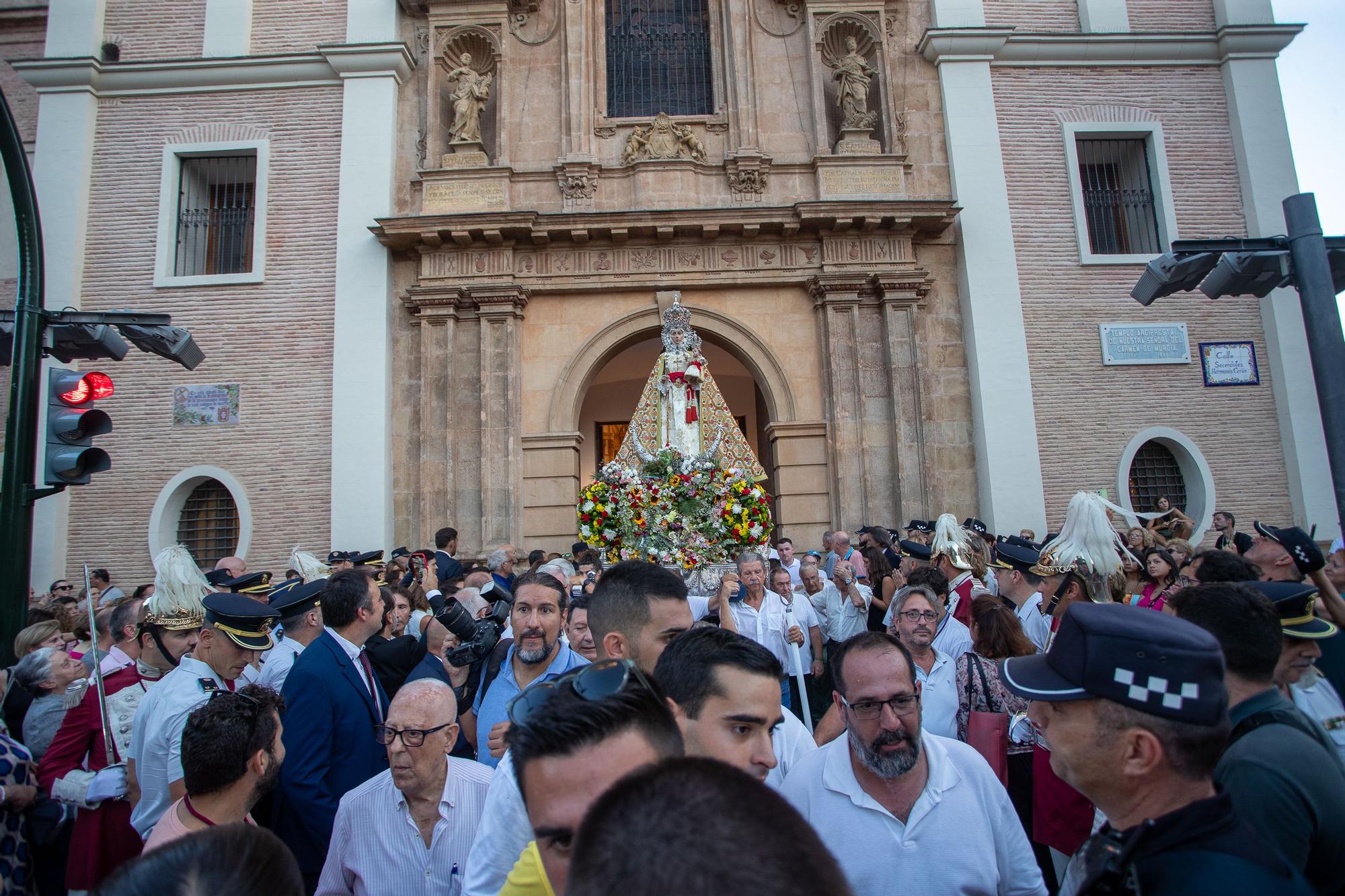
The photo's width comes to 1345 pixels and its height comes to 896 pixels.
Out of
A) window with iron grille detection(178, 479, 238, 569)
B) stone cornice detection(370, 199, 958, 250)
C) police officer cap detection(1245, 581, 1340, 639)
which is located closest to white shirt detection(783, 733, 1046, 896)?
police officer cap detection(1245, 581, 1340, 639)

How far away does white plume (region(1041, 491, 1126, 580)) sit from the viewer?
5660 mm

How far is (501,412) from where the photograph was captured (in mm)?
13781

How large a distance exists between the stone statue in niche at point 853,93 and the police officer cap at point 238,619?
42.7 feet

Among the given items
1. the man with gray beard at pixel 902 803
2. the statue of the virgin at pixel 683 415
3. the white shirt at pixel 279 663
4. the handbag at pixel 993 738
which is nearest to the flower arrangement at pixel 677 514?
the statue of the virgin at pixel 683 415

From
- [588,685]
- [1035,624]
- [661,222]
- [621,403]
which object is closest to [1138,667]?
[588,685]

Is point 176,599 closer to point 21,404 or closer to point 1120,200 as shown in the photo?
point 21,404

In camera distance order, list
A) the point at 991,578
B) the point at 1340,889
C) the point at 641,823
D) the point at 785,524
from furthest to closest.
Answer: the point at 785,524, the point at 991,578, the point at 1340,889, the point at 641,823

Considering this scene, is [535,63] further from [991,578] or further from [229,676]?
[229,676]

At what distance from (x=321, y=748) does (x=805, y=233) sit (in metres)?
12.2

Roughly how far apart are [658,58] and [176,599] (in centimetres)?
1363

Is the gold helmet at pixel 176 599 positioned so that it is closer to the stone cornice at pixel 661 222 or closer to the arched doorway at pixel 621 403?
the stone cornice at pixel 661 222

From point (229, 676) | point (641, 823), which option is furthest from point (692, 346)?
point (641, 823)

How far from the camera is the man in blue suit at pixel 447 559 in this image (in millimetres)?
10000

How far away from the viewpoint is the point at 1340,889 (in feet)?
7.91
